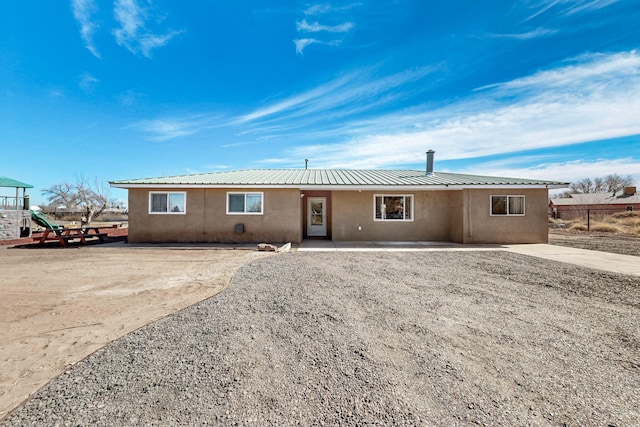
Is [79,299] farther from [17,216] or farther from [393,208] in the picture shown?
[17,216]

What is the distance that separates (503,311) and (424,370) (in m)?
2.30

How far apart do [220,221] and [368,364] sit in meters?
10.0

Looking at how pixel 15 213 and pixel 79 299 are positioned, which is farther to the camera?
pixel 15 213

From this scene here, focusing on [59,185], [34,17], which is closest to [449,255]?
[34,17]

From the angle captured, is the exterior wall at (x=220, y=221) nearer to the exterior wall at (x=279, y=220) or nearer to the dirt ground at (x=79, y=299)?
the exterior wall at (x=279, y=220)

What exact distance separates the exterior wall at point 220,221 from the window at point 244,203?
21cm

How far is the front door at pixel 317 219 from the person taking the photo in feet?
44.9

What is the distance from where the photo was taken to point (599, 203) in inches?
1540

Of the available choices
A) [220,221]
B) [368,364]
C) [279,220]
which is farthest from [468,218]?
[368,364]

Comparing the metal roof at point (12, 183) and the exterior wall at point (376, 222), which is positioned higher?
the metal roof at point (12, 183)

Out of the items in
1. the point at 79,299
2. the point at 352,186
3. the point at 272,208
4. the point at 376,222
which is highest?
the point at 352,186

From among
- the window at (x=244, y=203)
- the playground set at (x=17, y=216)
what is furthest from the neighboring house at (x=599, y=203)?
the playground set at (x=17, y=216)

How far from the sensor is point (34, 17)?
9.77 meters

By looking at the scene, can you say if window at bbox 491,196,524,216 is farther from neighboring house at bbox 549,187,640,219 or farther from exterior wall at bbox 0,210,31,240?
neighboring house at bbox 549,187,640,219
